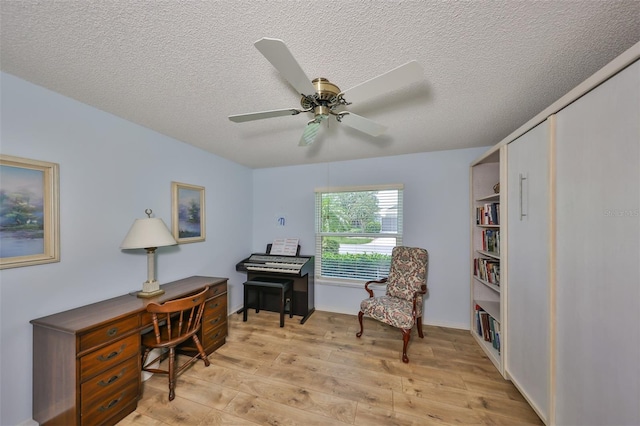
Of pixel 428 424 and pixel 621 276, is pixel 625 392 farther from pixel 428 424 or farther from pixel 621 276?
pixel 428 424

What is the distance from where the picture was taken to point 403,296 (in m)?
2.82

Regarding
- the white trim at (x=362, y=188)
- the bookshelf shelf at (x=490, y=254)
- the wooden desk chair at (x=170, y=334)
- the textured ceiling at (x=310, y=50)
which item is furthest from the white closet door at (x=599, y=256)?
the wooden desk chair at (x=170, y=334)

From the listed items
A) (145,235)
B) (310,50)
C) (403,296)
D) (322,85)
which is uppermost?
(310,50)

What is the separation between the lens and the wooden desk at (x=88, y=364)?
4.62ft

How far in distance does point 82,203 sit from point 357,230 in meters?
3.00

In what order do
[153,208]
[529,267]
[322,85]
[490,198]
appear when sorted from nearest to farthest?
[322,85]
[529,267]
[153,208]
[490,198]

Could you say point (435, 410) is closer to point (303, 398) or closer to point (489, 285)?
point (303, 398)

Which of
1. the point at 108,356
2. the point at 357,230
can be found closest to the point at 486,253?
the point at 357,230

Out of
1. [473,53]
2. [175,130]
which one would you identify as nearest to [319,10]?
[473,53]

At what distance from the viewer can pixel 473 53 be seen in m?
1.23

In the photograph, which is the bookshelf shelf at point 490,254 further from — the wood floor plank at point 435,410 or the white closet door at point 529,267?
the wood floor plank at point 435,410

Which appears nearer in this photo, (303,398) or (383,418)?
(383,418)

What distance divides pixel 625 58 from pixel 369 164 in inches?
99.0

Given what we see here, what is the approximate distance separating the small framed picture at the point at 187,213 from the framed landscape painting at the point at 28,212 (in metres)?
0.98
